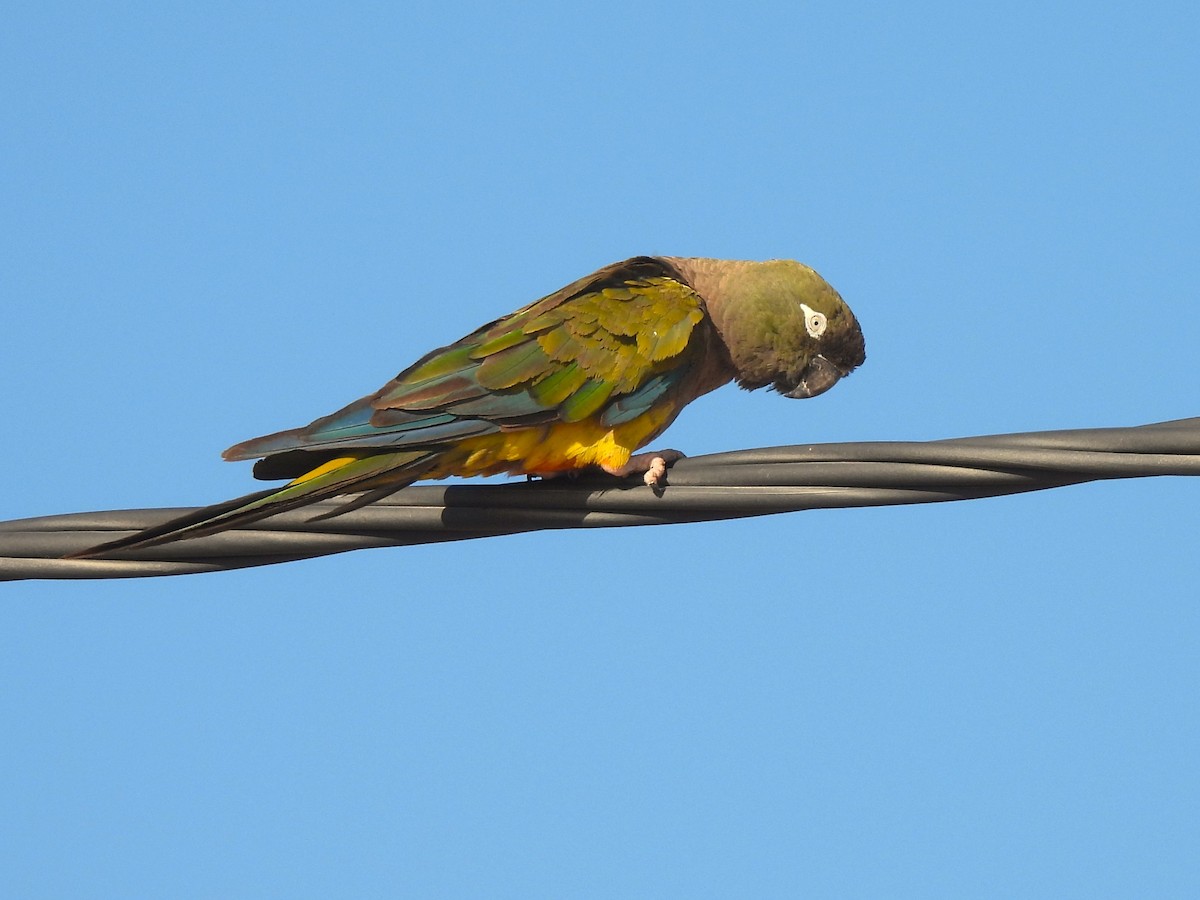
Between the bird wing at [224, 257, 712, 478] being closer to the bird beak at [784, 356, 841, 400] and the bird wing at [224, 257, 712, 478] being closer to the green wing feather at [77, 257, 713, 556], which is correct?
the green wing feather at [77, 257, 713, 556]

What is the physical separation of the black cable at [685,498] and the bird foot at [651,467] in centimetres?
9

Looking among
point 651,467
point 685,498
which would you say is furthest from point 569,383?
point 685,498

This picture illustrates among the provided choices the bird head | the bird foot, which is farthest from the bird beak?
the bird foot

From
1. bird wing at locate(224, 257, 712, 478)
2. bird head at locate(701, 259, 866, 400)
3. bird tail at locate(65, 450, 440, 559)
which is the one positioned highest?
bird head at locate(701, 259, 866, 400)

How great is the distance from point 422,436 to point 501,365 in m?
0.44

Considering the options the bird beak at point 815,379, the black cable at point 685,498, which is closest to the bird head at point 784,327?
the bird beak at point 815,379

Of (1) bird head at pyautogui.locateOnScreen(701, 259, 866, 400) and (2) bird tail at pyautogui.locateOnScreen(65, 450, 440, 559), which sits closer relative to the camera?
(2) bird tail at pyautogui.locateOnScreen(65, 450, 440, 559)

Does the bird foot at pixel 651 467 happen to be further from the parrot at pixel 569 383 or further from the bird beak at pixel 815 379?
the bird beak at pixel 815 379

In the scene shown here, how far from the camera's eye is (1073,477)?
3.56m

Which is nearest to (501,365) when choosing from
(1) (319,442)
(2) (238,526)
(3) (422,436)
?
(3) (422,436)

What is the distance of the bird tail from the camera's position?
12.4 ft

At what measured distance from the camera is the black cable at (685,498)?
351 centimetres

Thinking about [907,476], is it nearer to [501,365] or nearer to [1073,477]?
[1073,477]

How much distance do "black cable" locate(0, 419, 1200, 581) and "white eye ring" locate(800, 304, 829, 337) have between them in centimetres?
183
